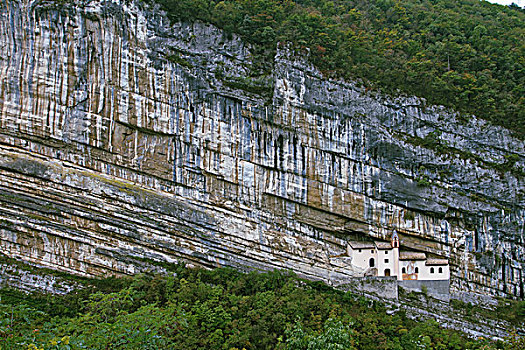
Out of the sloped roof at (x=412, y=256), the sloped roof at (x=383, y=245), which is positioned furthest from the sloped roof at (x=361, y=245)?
the sloped roof at (x=412, y=256)

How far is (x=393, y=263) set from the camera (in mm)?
28516

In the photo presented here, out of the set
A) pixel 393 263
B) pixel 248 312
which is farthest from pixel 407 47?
pixel 248 312

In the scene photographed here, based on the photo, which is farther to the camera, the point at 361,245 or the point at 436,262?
the point at 436,262

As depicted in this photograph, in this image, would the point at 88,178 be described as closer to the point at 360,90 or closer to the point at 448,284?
the point at 360,90

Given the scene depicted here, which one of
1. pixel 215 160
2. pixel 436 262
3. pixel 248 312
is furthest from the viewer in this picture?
pixel 436 262

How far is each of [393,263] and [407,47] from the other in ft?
57.5

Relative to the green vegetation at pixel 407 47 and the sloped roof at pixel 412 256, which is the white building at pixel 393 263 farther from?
the green vegetation at pixel 407 47

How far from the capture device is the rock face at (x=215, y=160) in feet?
82.3

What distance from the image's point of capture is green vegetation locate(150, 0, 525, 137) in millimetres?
31263

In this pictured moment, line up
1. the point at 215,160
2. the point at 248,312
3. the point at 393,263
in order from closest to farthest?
the point at 248,312 → the point at 215,160 → the point at 393,263

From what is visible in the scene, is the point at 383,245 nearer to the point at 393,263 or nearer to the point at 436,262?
the point at 393,263

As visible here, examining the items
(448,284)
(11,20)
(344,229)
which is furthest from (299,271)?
(11,20)

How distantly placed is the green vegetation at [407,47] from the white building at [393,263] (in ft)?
32.0

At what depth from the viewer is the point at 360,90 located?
30656 mm
